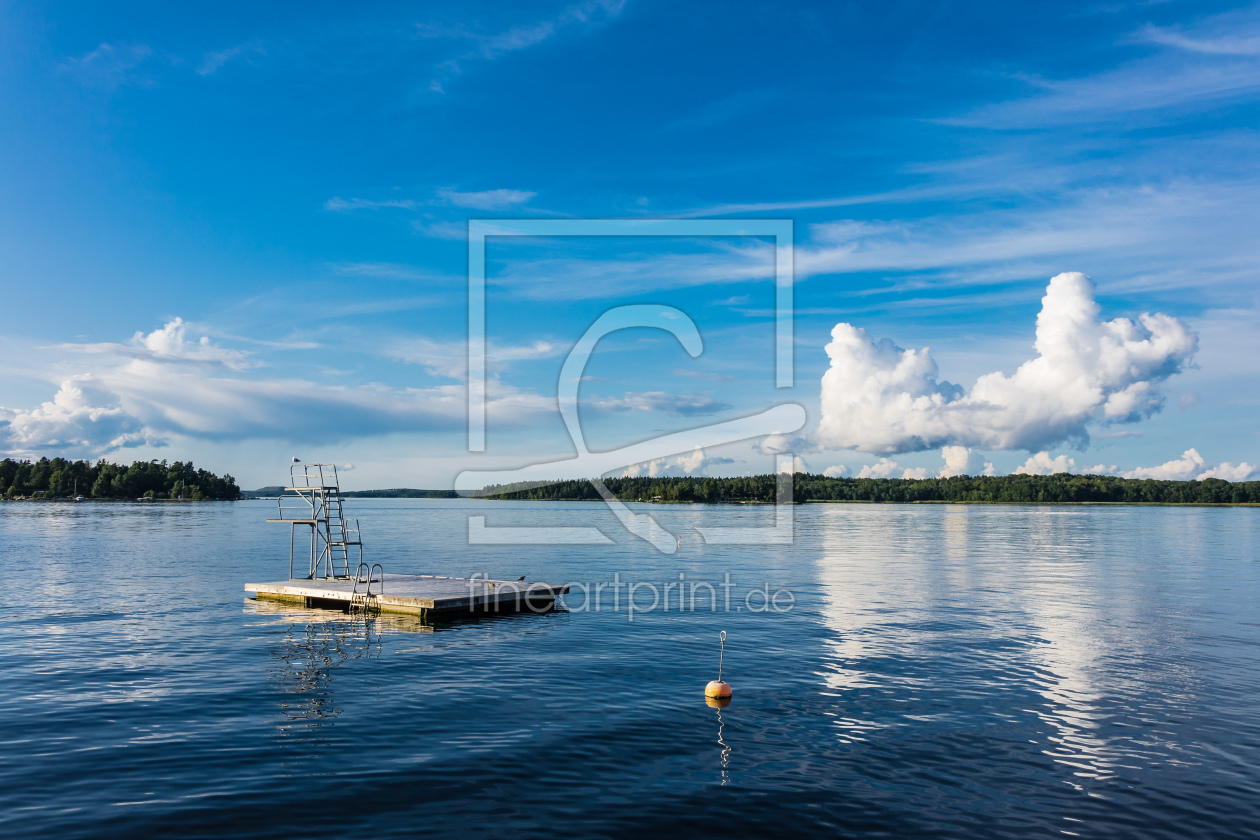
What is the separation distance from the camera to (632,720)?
19750 millimetres

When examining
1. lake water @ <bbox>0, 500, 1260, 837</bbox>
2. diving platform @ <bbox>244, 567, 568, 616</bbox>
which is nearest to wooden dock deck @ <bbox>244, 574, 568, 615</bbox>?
diving platform @ <bbox>244, 567, 568, 616</bbox>

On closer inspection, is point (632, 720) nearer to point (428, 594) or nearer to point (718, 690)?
point (718, 690)

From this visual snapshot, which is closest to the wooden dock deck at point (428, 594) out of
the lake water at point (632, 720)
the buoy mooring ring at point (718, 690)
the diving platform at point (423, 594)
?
the diving platform at point (423, 594)

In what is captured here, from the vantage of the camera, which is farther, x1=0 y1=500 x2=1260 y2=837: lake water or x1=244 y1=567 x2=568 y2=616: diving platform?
x1=244 y1=567 x2=568 y2=616: diving platform

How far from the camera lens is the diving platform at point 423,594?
36125 mm

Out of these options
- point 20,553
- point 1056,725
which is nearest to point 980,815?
point 1056,725

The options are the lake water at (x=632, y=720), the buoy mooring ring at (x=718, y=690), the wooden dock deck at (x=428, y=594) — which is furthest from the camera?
the wooden dock deck at (x=428, y=594)

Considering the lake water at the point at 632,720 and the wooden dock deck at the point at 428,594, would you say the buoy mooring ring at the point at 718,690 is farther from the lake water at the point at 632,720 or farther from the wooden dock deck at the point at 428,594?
the wooden dock deck at the point at 428,594

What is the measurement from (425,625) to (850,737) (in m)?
21.6

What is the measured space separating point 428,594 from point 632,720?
19959mm

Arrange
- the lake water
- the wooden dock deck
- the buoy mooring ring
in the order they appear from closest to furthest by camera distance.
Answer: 1. the lake water
2. the buoy mooring ring
3. the wooden dock deck

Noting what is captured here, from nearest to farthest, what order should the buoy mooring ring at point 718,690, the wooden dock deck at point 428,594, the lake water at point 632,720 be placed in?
the lake water at point 632,720
the buoy mooring ring at point 718,690
the wooden dock deck at point 428,594

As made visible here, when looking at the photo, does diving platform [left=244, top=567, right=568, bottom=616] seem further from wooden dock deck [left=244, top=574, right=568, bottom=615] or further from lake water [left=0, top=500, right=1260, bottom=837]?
lake water [left=0, top=500, right=1260, bottom=837]

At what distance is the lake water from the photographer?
14.2 meters
